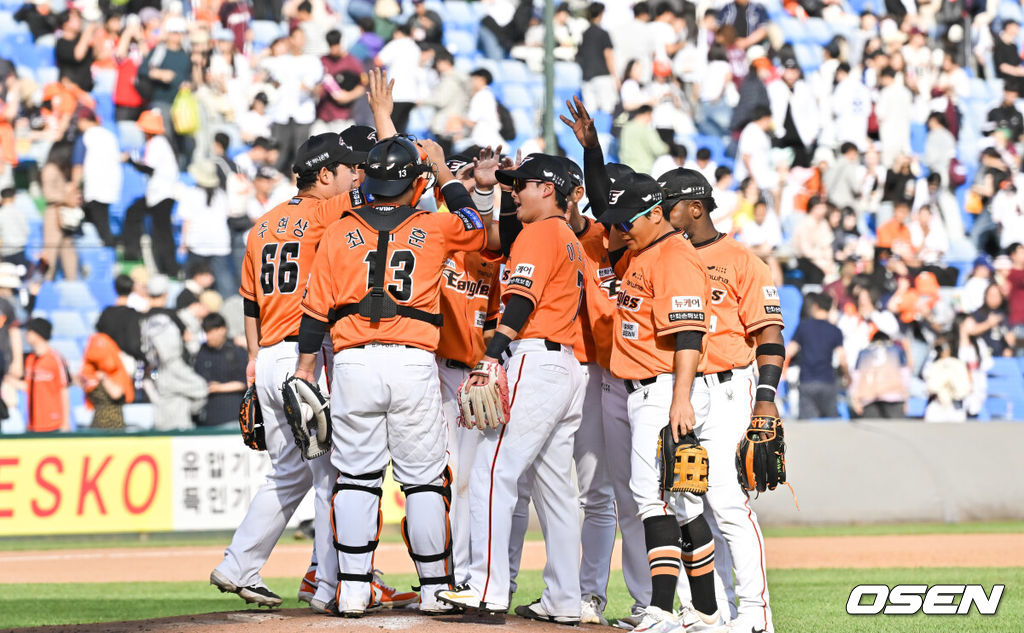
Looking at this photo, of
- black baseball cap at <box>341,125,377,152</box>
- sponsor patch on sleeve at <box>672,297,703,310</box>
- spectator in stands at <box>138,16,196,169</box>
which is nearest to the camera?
sponsor patch on sleeve at <box>672,297,703,310</box>

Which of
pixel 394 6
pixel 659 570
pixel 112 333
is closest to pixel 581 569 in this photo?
pixel 659 570

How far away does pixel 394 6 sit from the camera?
18.5m

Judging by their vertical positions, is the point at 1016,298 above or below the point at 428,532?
above

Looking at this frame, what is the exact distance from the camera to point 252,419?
7297 mm

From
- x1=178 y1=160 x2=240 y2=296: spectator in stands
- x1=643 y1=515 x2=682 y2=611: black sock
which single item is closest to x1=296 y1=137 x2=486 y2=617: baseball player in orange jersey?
x1=643 y1=515 x2=682 y2=611: black sock

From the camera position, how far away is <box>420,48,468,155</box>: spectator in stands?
1741 cm

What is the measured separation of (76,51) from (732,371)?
13.0 metres

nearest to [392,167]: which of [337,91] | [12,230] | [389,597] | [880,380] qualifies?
[389,597]

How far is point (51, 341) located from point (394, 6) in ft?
25.5

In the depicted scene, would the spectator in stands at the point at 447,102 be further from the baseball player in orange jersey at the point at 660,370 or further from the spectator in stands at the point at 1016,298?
the baseball player in orange jersey at the point at 660,370

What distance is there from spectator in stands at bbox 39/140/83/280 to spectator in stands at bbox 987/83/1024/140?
44.6 ft

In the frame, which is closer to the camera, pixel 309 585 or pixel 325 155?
pixel 309 585

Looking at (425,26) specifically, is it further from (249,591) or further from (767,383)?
(767,383)

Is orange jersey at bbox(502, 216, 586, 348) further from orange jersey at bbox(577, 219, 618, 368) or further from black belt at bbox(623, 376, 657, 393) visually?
black belt at bbox(623, 376, 657, 393)
